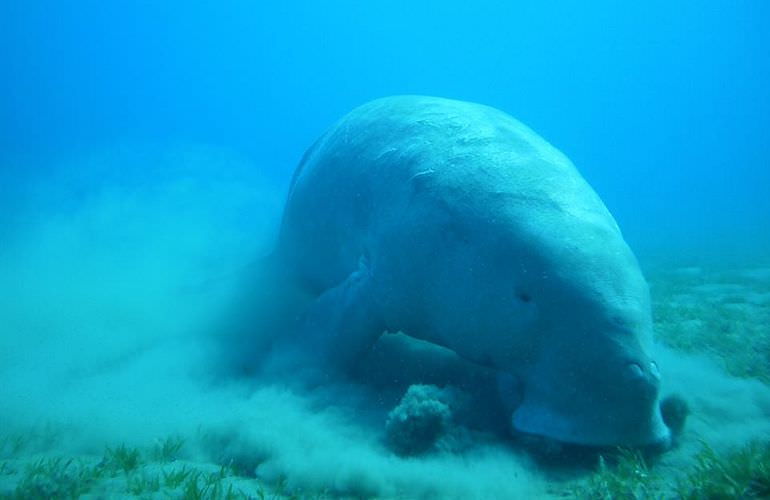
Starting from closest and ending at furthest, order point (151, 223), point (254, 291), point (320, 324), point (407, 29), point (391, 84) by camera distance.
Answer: point (320, 324) → point (254, 291) → point (151, 223) → point (407, 29) → point (391, 84)

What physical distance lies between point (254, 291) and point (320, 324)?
125 inches

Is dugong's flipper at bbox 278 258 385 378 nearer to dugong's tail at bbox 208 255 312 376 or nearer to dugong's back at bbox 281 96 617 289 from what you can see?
dugong's back at bbox 281 96 617 289

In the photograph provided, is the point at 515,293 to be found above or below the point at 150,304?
below

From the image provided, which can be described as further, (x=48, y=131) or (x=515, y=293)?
(x=48, y=131)

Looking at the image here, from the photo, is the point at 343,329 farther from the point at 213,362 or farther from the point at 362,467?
the point at 213,362

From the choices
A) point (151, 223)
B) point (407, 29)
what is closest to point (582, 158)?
point (407, 29)

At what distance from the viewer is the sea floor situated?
260cm

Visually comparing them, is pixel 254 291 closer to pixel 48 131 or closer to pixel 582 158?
pixel 582 158

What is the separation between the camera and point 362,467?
9.33ft

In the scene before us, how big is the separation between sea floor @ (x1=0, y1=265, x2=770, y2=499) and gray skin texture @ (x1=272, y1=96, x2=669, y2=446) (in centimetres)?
24

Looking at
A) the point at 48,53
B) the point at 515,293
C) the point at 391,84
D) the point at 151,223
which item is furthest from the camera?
the point at 391,84

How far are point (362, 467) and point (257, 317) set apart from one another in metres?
3.85

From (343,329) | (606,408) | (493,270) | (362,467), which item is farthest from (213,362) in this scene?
(606,408)

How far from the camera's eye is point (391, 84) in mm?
144000
